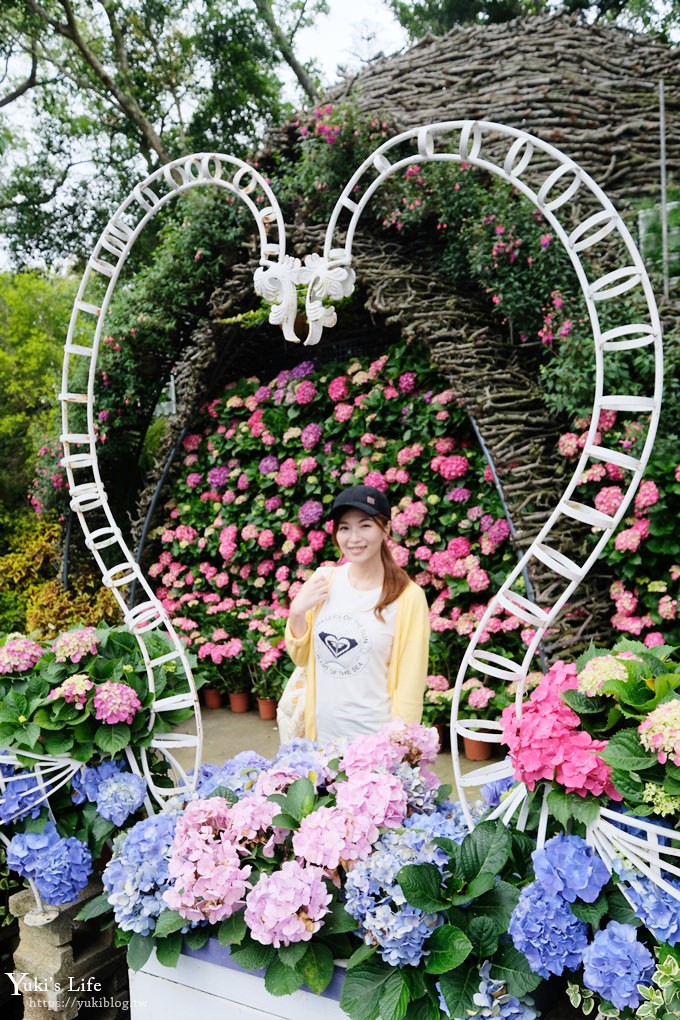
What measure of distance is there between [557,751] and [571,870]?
0.54 feet

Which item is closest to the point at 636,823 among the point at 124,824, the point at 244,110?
the point at 124,824

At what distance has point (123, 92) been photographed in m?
11.7

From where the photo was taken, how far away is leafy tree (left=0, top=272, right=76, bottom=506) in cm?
899

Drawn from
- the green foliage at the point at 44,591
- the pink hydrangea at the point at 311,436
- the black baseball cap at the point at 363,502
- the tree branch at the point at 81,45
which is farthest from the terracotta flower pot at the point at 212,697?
the tree branch at the point at 81,45

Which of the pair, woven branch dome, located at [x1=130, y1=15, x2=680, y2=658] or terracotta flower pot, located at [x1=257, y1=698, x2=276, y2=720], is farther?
terracotta flower pot, located at [x1=257, y1=698, x2=276, y2=720]

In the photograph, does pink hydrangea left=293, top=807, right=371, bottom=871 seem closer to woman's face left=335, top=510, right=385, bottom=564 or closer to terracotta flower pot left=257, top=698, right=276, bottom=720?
woman's face left=335, top=510, right=385, bottom=564

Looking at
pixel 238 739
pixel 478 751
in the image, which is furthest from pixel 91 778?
pixel 238 739

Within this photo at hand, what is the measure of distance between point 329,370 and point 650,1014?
447 centimetres

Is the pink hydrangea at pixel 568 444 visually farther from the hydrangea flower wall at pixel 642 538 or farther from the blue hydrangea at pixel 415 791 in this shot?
the blue hydrangea at pixel 415 791

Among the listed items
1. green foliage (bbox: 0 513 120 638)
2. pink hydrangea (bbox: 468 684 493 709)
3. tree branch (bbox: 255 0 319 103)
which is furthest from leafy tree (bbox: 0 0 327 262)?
pink hydrangea (bbox: 468 684 493 709)

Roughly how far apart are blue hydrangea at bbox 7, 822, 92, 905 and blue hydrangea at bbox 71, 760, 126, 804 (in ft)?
0.28

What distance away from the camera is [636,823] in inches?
45.1

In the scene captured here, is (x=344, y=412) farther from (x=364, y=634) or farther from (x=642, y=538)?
(x=364, y=634)

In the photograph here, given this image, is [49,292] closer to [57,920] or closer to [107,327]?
[107,327]
